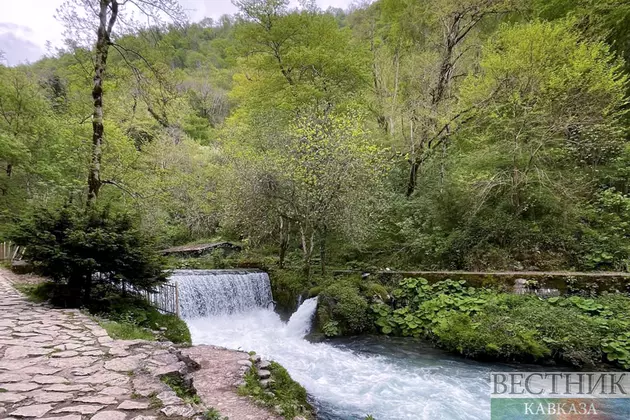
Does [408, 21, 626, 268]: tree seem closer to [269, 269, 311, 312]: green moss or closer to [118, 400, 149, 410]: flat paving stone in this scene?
[269, 269, 311, 312]: green moss

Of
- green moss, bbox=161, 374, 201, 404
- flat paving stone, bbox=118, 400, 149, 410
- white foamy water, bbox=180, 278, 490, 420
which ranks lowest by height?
white foamy water, bbox=180, 278, 490, 420

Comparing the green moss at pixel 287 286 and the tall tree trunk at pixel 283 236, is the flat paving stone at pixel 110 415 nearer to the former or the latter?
the green moss at pixel 287 286

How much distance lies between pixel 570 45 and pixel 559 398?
9.51 metres

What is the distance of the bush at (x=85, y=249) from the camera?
18.8ft

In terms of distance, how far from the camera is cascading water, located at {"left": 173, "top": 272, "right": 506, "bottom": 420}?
17.4ft

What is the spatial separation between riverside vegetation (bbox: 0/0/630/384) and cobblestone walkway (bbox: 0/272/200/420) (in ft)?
3.00

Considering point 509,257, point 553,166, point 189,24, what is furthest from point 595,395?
point 189,24

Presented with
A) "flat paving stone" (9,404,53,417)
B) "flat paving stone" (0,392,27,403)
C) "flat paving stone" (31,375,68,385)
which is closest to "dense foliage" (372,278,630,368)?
"flat paving stone" (31,375,68,385)

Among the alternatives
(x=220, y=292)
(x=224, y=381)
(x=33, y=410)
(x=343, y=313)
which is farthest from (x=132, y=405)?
(x=220, y=292)

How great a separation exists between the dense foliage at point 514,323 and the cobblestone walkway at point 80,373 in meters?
6.05

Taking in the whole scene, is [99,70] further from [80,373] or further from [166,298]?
[80,373]

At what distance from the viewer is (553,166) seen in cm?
1066

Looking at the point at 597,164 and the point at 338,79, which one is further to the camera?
the point at 338,79

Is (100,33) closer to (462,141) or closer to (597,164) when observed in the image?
(462,141)
